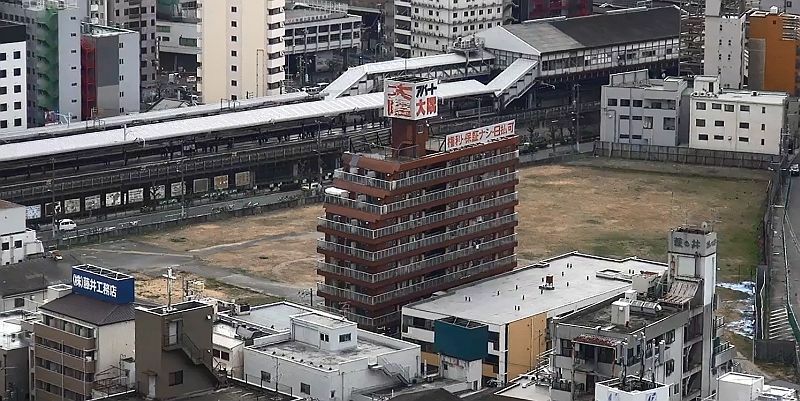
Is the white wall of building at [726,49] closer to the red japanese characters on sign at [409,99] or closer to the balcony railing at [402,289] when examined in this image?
the balcony railing at [402,289]

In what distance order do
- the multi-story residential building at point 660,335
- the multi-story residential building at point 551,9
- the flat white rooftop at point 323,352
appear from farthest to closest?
the multi-story residential building at point 551,9 < the flat white rooftop at point 323,352 < the multi-story residential building at point 660,335

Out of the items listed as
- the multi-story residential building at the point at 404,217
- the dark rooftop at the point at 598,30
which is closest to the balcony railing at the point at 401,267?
the multi-story residential building at the point at 404,217

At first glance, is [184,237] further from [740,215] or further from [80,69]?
[740,215]

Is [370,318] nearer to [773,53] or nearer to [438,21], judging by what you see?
[773,53]

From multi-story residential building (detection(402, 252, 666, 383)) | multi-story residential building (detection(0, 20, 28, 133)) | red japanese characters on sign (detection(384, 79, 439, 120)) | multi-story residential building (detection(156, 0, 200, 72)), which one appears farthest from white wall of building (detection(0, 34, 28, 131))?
multi-story residential building (detection(402, 252, 666, 383))

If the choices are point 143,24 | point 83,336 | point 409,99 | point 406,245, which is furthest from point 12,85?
point 83,336
